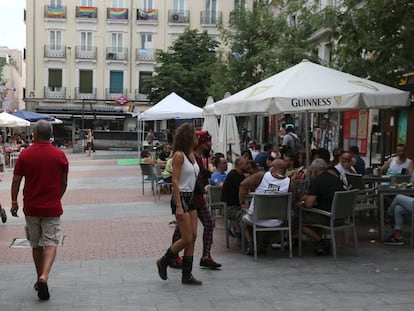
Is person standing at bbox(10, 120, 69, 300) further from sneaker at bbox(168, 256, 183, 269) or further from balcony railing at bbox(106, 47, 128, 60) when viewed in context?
balcony railing at bbox(106, 47, 128, 60)

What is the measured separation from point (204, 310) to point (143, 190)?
1003 cm

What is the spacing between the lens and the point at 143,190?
49.3ft

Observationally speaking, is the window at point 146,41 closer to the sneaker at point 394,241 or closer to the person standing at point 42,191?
the sneaker at point 394,241

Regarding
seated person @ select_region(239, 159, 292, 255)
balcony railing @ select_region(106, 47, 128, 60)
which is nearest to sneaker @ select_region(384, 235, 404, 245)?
seated person @ select_region(239, 159, 292, 255)

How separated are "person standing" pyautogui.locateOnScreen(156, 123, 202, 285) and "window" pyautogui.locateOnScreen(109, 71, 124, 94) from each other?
4564cm

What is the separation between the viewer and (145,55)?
5066cm

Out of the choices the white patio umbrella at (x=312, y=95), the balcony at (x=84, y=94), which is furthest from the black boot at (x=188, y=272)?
the balcony at (x=84, y=94)

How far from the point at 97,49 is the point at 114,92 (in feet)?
13.3

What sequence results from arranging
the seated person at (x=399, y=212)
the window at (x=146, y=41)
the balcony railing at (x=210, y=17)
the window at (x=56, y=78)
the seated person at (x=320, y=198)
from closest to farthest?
the seated person at (x=320, y=198) → the seated person at (x=399, y=212) → the window at (x=56, y=78) → the window at (x=146, y=41) → the balcony railing at (x=210, y=17)

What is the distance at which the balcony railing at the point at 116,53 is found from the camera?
50344mm

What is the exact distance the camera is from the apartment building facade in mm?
49938

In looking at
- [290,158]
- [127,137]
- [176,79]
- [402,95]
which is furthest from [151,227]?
[127,137]

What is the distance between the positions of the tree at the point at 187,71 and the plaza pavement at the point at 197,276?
2108 centimetres

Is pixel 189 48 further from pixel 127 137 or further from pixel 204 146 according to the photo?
pixel 204 146
